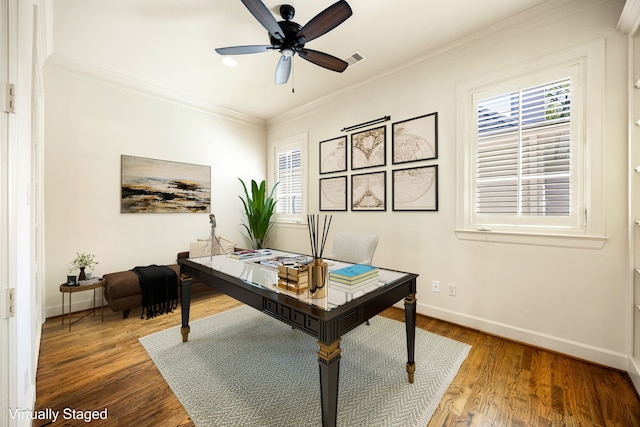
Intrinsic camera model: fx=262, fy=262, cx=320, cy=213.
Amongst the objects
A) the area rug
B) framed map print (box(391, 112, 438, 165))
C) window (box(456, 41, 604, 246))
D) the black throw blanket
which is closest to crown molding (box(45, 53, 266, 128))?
the black throw blanket

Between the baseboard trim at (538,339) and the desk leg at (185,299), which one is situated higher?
the desk leg at (185,299)

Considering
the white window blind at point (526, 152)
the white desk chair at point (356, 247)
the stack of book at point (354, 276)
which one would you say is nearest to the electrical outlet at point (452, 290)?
the white window blind at point (526, 152)

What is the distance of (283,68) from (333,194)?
1.93 meters

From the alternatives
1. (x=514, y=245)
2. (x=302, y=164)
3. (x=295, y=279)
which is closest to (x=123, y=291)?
(x=295, y=279)

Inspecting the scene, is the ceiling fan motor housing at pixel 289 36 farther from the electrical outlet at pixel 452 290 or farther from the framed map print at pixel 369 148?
the electrical outlet at pixel 452 290

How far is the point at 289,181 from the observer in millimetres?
4727

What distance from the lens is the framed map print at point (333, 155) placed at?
3.79m

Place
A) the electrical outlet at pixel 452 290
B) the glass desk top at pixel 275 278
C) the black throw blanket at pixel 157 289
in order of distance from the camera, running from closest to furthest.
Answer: the glass desk top at pixel 275 278 → the electrical outlet at pixel 452 290 → the black throw blanket at pixel 157 289

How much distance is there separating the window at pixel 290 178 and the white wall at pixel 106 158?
3.62ft

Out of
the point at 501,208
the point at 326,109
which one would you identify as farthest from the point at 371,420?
the point at 326,109

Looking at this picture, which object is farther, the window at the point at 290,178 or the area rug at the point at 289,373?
the window at the point at 290,178

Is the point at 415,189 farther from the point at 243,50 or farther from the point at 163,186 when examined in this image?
the point at 163,186

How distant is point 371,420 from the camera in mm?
1508

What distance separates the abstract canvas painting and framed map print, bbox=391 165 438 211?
2973 millimetres
